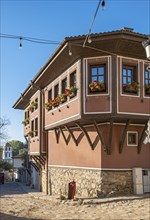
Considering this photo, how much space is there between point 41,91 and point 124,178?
953 cm

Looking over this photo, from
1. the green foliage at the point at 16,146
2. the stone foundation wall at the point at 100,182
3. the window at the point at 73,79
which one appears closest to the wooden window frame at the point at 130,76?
the window at the point at 73,79

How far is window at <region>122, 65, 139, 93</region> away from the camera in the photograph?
13820mm

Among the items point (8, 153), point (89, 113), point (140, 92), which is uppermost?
point (140, 92)

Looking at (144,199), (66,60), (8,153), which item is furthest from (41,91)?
(8,153)

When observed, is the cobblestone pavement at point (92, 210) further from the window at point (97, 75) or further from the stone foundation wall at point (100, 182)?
the window at point (97, 75)

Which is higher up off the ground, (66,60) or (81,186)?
(66,60)

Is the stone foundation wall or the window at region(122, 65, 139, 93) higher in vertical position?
the window at region(122, 65, 139, 93)

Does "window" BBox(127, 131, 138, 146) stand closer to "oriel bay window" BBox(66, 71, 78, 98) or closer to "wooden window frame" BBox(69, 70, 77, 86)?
"oriel bay window" BBox(66, 71, 78, 98)

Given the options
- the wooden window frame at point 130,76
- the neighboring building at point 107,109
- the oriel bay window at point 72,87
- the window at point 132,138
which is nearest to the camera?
the neighboring building at point 107,109

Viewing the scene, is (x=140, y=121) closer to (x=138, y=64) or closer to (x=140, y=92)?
(x=140, y=92)

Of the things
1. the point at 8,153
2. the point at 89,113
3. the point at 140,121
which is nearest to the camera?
the point at 89,113

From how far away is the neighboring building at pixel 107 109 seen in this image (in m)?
13.6

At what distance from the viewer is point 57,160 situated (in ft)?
64.2

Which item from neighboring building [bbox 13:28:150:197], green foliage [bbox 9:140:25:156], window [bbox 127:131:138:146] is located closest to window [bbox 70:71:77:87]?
neighboring building [bbox 13:28:150:197]
